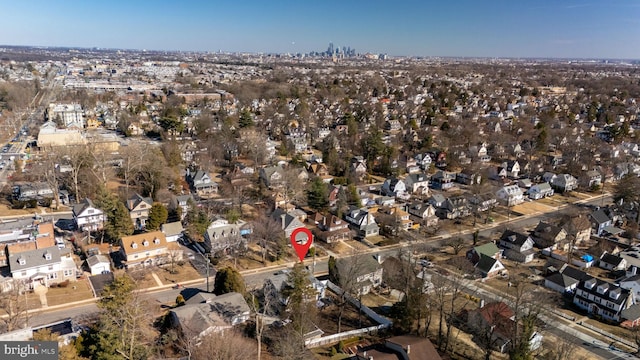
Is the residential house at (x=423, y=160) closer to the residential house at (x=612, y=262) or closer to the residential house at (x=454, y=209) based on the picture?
the residential house at (x=454, y=209)

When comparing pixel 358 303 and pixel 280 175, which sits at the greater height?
pixel 280 175

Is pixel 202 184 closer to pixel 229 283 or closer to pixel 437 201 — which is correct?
pixel 229 283

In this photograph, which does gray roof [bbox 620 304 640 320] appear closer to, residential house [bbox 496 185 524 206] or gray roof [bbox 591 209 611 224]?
gray roof [bbox 591 209 611 224]

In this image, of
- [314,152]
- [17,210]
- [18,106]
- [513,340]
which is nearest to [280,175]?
[314,152]

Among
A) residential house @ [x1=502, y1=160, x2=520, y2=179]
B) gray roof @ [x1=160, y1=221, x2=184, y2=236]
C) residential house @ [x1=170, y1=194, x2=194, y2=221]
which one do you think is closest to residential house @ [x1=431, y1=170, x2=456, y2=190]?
residential house @ [x1=502, y1=160, x2=520, y2=179]

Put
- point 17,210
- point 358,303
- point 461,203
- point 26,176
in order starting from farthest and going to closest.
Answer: point 26,176 < point 461,203 < point 17,210 < point 358,303

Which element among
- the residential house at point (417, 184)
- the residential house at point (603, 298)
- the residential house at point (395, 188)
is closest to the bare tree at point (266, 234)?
the residential house at point (395, 188)

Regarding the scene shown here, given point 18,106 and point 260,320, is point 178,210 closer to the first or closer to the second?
point 260,320
